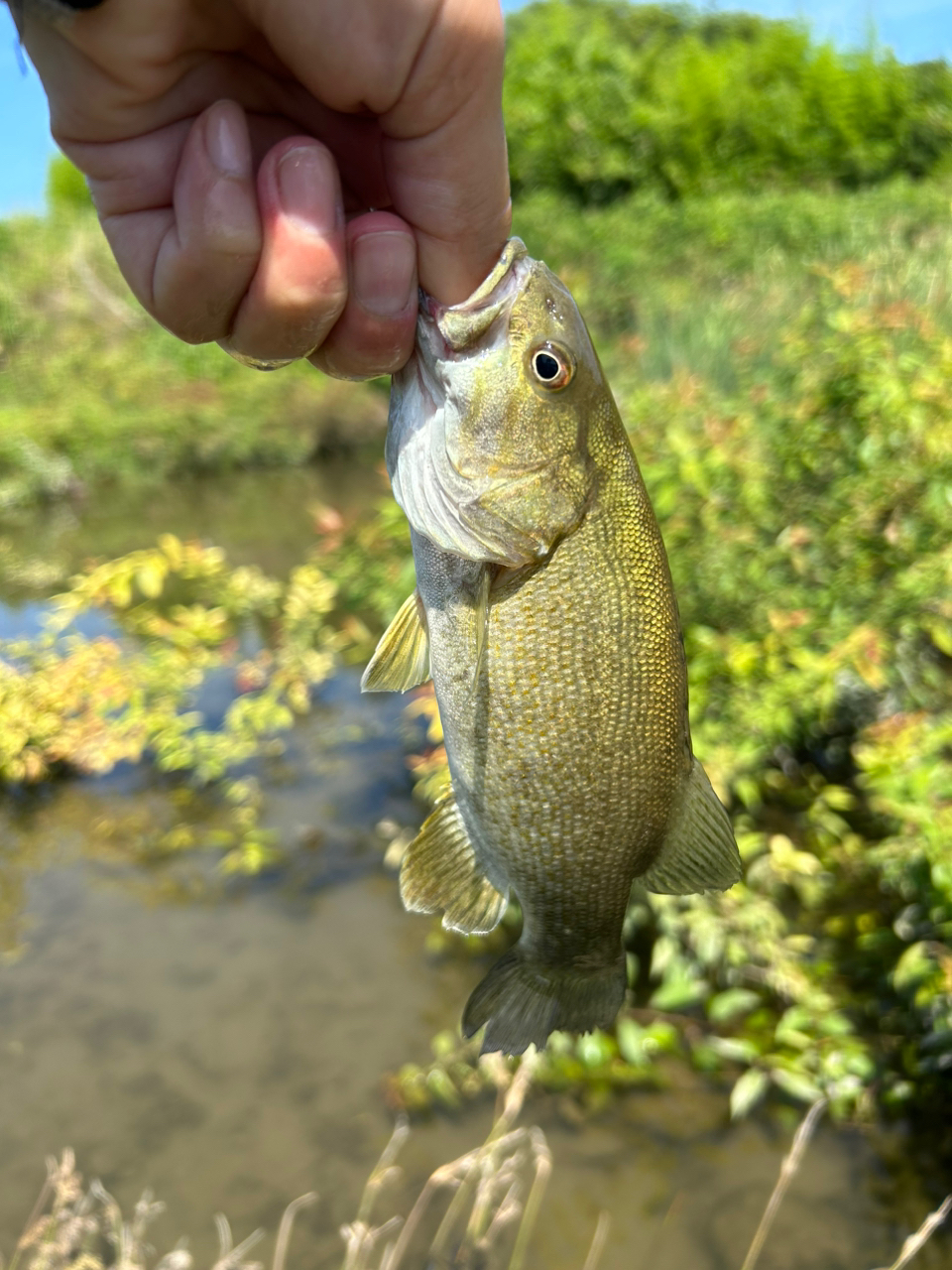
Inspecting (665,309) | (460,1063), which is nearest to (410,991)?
(460,1063)

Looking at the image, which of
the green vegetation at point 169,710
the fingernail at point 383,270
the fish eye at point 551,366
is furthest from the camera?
the green vegetation at point 169,710

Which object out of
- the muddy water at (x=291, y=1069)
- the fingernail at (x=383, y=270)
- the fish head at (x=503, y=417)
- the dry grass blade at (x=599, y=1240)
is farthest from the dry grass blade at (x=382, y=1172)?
the fingernail at (x=383, y=270)

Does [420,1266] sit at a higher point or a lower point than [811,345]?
lower

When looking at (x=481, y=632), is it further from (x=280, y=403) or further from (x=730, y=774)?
(x=280, y=403)

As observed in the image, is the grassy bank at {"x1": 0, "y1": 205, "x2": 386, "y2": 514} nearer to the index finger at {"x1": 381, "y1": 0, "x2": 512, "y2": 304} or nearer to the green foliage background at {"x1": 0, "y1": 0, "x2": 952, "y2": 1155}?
the green foliage background at {"x1": 0, "y1": 0, "x2": 952, "y2": 1155}

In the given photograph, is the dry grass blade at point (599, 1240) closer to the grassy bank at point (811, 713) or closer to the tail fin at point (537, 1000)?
the grassy bank at point (811, 713)

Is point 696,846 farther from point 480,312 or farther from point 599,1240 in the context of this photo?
point 599,1240
